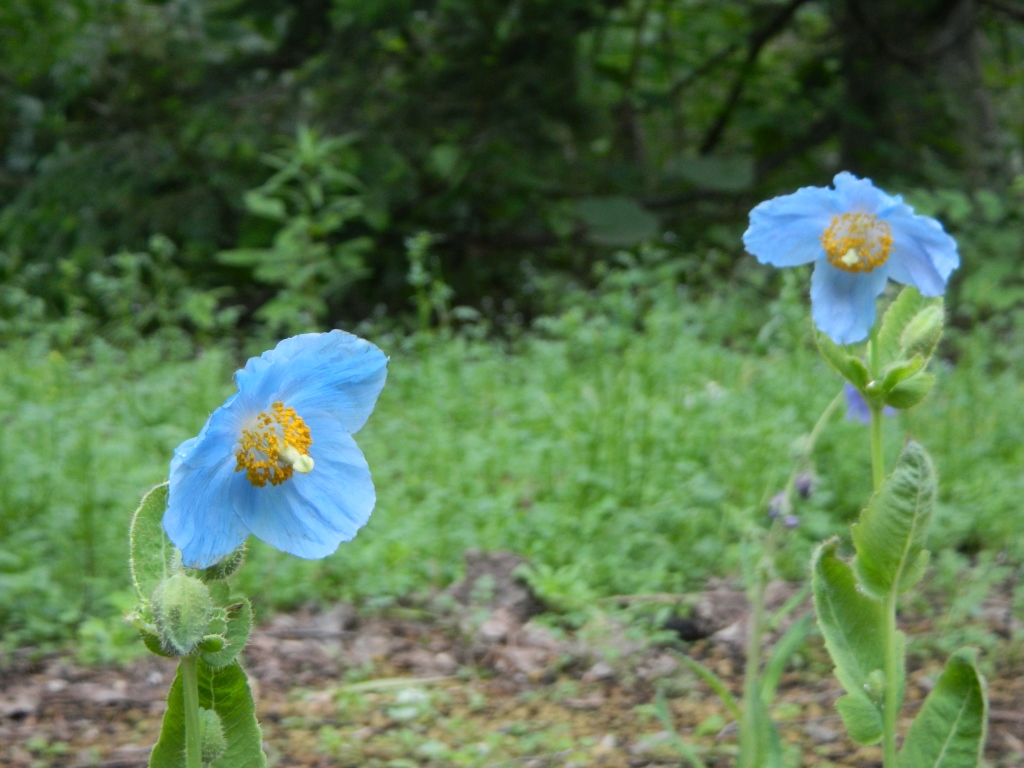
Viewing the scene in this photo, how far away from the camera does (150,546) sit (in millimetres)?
1047

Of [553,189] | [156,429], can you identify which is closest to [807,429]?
[156,429]

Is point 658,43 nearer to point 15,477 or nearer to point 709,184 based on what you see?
point 709,184

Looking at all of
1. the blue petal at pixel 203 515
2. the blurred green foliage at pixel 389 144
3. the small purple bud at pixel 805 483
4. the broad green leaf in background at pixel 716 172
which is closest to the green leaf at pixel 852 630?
the small purple bud at pixel 805 483

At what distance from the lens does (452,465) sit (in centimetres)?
315

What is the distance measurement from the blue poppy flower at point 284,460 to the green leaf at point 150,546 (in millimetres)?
76

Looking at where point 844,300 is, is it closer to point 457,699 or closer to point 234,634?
point 234,634

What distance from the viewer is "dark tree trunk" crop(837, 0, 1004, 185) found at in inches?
233

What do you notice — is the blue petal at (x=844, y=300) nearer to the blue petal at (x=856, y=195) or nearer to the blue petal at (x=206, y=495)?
the blue petal at (x=856, y=195)

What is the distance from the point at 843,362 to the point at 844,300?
81 mm

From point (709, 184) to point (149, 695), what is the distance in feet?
14.9

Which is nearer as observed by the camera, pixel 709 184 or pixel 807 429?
pixel 807 429

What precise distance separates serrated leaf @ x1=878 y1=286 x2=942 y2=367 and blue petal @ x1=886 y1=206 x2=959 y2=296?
3cm

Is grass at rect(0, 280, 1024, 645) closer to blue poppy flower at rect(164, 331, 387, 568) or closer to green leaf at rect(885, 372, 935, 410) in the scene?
green leaf at rect(885, 372, 935, 410)

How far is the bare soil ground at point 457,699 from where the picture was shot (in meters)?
1.90
